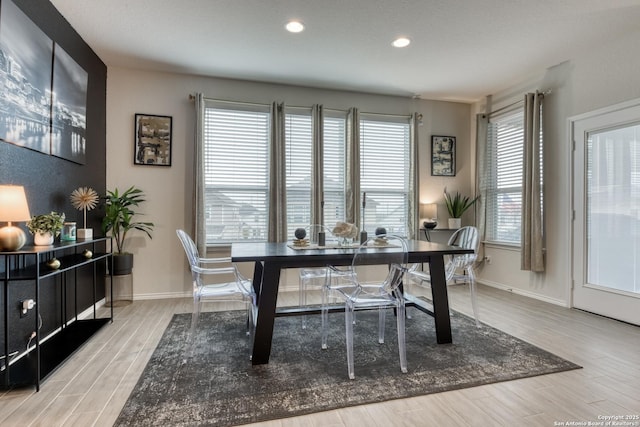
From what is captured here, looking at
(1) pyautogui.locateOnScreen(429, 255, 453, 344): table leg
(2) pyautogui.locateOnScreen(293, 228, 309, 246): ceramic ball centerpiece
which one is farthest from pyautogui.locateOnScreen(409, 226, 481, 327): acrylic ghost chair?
(2) pyautogui.locateOnScreen(293, 228, 309, 246): ceramic ball centerpiece

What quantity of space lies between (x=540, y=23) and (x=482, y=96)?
209cm

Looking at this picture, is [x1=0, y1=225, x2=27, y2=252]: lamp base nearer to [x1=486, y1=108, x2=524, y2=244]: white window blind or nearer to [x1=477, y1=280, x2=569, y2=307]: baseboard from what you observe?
[x1=477, y1=280, x2=569, y2=307]: baseboard

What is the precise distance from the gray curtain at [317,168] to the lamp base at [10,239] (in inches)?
120

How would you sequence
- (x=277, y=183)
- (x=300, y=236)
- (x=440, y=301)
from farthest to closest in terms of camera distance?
(x=277, y=183)
(x=300, y=236)
(x=440, y=301)

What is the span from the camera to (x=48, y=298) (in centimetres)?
279

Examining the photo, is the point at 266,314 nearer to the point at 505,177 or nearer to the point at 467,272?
the point at 467,272

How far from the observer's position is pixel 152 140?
13.7 feet

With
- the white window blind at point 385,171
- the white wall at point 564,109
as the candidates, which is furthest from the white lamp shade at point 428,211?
the white wall at point 564,109

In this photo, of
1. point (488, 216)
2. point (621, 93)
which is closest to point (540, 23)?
point (621, 93)

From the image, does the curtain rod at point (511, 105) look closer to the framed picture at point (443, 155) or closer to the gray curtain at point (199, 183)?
the framed picture at point (443, 155)

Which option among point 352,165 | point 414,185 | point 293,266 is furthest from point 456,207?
point 293,266

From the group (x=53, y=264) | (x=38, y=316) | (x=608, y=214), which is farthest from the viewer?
(x=608, y=214)

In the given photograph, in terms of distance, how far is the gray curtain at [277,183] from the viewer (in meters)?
4.41

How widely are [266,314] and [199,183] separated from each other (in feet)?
7.65
